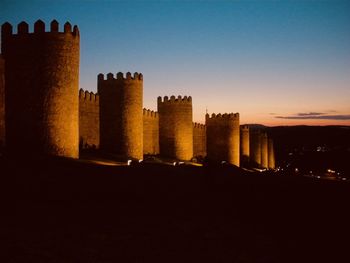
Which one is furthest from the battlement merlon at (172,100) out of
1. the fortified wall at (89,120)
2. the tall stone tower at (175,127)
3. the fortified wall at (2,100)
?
the fortified wall at (2,100)

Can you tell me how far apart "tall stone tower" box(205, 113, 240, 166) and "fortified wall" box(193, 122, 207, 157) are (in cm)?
38

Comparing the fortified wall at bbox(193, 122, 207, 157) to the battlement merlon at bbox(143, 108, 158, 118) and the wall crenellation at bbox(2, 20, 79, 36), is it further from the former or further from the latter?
the wall crenellation at bbox(2, 20, 79, 36)

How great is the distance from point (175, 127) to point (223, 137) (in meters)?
7.43

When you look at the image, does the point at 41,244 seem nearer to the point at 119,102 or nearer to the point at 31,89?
the point at 31,89

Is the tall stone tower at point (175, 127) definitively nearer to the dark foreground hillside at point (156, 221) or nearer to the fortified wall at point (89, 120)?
the fortified wall at point (89, 120)

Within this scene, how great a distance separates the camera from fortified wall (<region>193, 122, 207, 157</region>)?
123ft

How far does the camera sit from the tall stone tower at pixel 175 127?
3147cm

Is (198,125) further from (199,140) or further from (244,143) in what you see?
(244,143)

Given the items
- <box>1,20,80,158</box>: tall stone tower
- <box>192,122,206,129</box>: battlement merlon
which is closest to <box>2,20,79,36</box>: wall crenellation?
<box>1,20,80,158</box>: tall stone tower

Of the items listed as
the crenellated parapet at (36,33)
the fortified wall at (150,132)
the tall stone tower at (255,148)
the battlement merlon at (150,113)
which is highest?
the crenellated parapet at (36,33)

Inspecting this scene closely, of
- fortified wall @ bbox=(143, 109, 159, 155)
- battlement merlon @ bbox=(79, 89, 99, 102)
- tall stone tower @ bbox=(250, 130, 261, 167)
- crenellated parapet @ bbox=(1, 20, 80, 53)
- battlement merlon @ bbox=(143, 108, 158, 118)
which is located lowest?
tall stone tower @ bbox=(250, 130, 261, 167)

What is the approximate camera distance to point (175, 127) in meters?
31.6

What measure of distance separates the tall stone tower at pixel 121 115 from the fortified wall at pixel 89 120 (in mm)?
263

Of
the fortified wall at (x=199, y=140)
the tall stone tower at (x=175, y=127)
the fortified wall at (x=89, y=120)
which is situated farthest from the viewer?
the fortified wall at (x=199, y=140)
